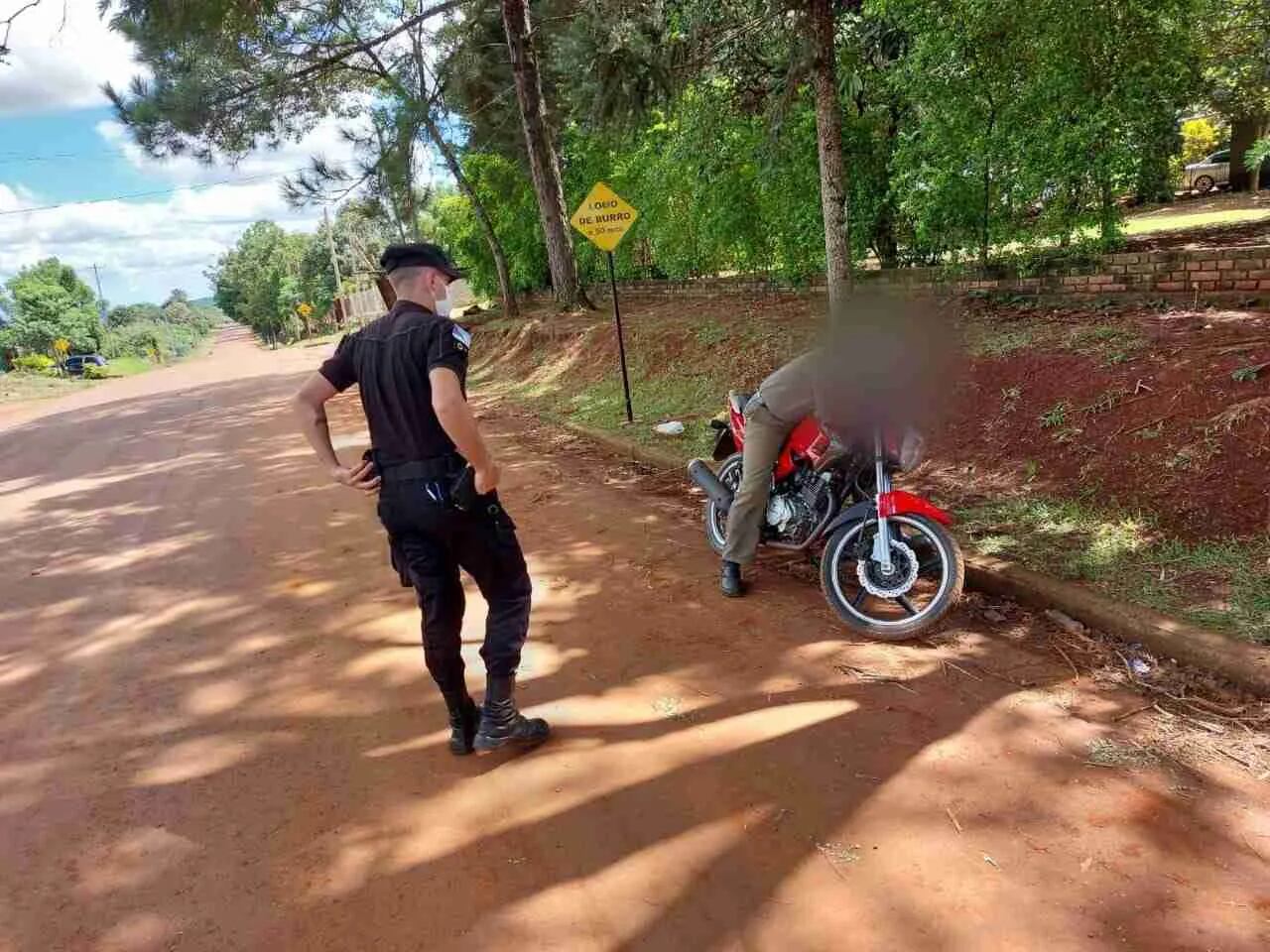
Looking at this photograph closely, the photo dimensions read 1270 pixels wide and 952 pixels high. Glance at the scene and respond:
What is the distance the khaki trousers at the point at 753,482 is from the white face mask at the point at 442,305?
1.96 meters

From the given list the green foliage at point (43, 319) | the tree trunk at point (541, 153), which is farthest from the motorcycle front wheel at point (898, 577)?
the green foliage at point (43, 319)

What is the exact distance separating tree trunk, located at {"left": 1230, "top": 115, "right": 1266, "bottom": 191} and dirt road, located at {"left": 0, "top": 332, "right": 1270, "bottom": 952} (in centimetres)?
1569

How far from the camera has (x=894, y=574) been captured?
13.9ft

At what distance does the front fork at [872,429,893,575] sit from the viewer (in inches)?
165

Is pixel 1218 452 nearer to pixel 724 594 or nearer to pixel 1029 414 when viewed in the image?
pixel 1029 414

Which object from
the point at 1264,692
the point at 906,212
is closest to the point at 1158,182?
the point at 906,212

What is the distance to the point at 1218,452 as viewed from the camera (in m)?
4.70

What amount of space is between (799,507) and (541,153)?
43.0ft

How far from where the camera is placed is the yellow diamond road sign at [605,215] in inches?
362

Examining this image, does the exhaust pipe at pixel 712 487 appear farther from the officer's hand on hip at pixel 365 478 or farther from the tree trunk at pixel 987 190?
the tree trunk at pixel 987 190

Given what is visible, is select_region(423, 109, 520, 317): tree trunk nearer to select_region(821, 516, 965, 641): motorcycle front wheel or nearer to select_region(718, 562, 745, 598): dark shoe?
select_region(718, 562, 745, 598): dark shoe

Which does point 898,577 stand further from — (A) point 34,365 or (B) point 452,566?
(A) point 34,365

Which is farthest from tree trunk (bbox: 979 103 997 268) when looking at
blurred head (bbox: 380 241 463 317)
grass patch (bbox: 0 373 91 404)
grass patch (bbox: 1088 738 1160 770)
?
grass patch (bbox: 0 373 91 404)

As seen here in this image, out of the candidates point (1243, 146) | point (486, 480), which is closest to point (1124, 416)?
point (486, 480)
